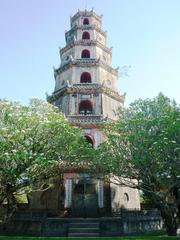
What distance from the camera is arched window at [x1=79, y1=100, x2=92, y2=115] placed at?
89.0 feet

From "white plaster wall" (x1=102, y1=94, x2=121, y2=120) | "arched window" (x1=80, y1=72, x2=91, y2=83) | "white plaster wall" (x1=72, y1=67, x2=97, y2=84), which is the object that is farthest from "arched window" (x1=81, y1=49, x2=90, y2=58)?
"white plaster wall" (x1=102, y1=94, x2=121, y2=120)

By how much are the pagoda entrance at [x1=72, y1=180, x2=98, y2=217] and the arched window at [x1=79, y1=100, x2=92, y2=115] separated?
7522mm

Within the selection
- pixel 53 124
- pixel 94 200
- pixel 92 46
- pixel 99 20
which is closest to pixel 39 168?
pixel 53 124

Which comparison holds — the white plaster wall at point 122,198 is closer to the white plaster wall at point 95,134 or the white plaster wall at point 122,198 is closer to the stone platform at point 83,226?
the stone platform at point 83,226

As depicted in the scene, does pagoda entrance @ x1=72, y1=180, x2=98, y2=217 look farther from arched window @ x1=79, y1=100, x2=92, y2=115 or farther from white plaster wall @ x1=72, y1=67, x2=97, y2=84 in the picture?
white plaster wall @ x1=72, y1=67, x2=97, y2=84

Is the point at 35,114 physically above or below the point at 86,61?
below

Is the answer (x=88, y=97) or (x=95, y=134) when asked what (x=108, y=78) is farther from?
(x=95, y=134)

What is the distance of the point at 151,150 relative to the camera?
16.7 meters

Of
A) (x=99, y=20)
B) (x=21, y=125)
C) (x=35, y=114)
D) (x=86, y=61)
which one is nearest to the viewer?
(x=21, y=125)

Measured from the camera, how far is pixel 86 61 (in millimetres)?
28688

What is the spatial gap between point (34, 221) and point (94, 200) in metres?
5.16

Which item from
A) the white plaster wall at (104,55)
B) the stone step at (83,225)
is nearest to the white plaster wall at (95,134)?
the stone step at (83,225)

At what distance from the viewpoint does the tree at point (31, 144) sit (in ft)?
52.1

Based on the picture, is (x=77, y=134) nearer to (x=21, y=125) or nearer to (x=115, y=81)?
(x=21, y=125)
